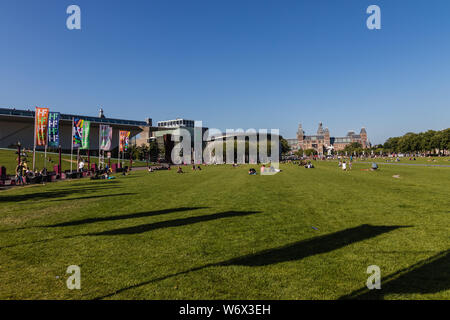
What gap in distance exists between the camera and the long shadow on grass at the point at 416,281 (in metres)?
4.87

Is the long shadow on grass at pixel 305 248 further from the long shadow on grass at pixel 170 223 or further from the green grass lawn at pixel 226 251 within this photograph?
the long shadow on grass at pixel 170 223

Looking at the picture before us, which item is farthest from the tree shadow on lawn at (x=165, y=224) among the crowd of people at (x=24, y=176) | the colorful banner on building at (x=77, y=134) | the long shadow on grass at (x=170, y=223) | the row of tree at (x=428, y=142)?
the row of tree at (x=428, y=142)

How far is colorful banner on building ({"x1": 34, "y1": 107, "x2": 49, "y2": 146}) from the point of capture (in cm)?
2638

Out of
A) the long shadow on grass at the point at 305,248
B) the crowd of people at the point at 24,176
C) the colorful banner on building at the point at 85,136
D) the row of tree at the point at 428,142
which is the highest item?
the row of tree at the point at 428,142

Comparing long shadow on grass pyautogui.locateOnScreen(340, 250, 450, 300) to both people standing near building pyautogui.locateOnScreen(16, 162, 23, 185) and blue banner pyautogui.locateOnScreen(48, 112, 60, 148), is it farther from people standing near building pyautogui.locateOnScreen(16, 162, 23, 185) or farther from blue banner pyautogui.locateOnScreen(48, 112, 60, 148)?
blue banner pyautogui.locateOnScreen(48, 112, 60, 148)

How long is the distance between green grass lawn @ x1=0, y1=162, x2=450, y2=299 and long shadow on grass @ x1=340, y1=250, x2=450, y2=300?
0.07ft

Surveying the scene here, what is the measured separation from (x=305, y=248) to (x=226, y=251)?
7.48 ft

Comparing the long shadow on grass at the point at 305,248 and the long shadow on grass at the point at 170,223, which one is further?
the long shadow on grass at the point at 170,223

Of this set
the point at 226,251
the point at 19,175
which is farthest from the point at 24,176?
the point at 226,251

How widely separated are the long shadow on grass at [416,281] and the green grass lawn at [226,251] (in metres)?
0.02

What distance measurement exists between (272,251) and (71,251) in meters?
5.70

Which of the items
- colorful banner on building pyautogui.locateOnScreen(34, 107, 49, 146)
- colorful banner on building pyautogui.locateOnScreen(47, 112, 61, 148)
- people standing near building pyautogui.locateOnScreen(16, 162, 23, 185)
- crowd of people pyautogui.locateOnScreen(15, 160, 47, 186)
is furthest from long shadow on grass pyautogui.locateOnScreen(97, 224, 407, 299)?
colorful banner on building pyautogui.locateOnScreen(34, 107, 49, 146)

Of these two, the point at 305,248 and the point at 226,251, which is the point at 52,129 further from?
the point at 305,248
